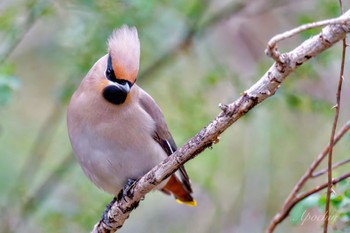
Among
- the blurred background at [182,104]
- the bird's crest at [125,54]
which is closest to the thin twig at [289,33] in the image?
the bird's crest at [125,54]

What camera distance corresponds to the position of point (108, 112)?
4246 mm

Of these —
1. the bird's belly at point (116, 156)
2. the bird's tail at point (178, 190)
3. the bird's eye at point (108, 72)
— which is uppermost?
the bird's eye at point (108, 72)

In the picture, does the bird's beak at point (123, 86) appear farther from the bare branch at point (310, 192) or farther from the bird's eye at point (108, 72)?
the bare branch at point (310, 192)

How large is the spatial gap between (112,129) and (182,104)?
1530mm

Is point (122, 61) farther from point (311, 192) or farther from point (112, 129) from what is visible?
point (311, 192)

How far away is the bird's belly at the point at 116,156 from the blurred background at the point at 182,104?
1.87 ft

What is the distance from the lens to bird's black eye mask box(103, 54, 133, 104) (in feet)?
13.2

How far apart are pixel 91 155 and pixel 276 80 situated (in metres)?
1.77

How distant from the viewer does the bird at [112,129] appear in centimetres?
421

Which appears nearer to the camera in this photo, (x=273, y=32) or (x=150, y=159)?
(x=150, y=159)

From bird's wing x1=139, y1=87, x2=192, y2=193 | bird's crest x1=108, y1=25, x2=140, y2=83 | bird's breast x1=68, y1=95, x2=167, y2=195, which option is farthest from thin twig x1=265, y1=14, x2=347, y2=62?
bird's wing x1=139, y1=87, x2=192, y2=193

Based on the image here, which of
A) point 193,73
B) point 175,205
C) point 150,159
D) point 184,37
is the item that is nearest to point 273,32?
point 193,73

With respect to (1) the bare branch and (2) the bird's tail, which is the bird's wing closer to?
(2) the bird's tail

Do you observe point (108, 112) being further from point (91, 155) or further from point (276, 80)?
point (276, 80)
